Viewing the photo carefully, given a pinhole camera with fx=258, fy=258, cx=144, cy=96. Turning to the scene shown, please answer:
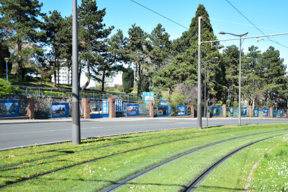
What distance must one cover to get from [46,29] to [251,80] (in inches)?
2129

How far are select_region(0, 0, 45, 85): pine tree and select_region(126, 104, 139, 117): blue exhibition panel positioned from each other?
15631mm

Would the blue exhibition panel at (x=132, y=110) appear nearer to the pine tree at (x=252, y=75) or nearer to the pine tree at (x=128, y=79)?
the pine tree at (x=128, y=79)

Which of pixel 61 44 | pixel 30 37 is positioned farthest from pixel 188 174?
pixel 61 44

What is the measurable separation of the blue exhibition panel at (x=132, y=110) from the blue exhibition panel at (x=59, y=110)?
1045 cm

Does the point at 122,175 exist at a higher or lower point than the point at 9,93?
lower

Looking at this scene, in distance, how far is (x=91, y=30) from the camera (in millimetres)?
49625

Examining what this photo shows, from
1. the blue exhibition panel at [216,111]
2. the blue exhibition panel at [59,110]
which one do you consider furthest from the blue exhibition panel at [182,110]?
the blue exhibition panel at [59,110]

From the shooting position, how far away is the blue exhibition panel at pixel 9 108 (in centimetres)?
2612

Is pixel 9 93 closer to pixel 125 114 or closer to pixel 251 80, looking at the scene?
pixel 125 114

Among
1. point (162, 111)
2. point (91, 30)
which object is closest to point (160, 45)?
point (91, 30)

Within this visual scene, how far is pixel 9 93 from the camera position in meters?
28.0

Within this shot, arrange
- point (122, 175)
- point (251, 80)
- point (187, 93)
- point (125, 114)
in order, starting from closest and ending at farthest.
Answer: point (122, 175) → point (125, 114) → point (187, 93) → point (251, 80)

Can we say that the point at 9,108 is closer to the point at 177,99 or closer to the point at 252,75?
the point at 177,99

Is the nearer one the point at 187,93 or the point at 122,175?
the point at 122,175
